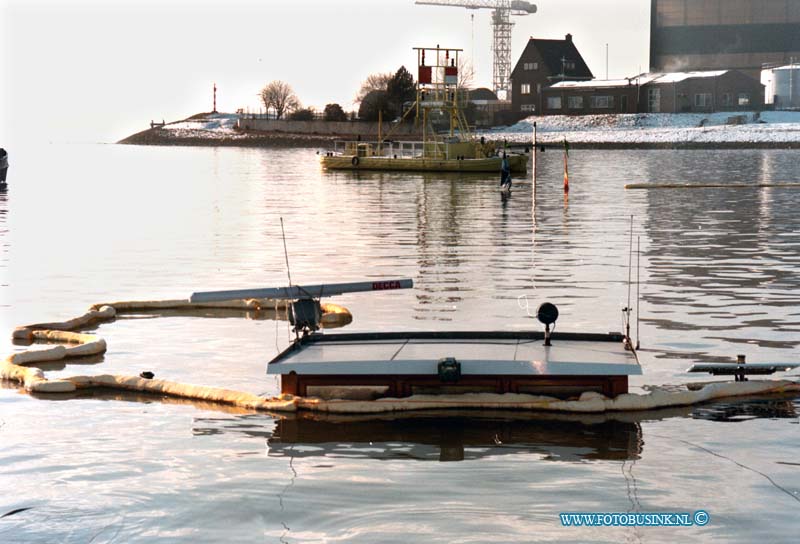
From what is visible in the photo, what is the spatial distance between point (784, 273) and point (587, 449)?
15878 mm

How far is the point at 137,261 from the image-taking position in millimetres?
34812

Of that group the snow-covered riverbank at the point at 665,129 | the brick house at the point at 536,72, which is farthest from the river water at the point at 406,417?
the brick house at the point at 536,72

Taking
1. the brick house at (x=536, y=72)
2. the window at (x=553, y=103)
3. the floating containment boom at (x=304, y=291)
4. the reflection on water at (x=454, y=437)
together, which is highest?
the brick house at (x=536, y=72)

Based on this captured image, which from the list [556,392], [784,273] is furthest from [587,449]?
[784,273]

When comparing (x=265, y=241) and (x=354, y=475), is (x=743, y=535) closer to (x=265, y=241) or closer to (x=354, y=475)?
(x=354, y=475)

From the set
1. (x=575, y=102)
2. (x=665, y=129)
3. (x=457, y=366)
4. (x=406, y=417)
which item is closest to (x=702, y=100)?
(x=665, y=129)

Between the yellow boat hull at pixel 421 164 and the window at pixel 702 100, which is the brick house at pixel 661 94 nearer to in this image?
the window at pixel 702 100

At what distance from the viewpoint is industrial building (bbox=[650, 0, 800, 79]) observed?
16175cm

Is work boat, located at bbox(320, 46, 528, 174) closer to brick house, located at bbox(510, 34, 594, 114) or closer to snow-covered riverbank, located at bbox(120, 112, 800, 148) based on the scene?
snow-covered riverbank, located at bbox(120, 112, 800, 148)

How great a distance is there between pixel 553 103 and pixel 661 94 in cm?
1356

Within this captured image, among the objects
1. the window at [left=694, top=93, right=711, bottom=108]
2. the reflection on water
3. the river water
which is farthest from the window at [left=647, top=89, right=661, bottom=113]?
the reflection on water

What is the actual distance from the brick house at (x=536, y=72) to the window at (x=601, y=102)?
7.25 metres

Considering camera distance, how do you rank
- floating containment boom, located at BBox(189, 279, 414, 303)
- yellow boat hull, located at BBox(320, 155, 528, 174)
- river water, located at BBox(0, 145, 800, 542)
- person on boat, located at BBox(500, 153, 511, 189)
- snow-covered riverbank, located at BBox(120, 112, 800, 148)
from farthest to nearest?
snow-covered riverbank, located at BBox(120, 112, 800, 148) < yellow boat hull, located at BBox(320, 155, 528, 174) < person on boat, located at BBox(500, 153, 511, 189) < floating containment boom, located at BBox(189, 279, 414, 303) < river water, located at BBox(0, 145, 800, 542)

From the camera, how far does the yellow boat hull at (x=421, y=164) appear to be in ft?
282
